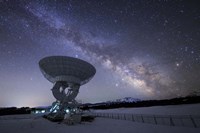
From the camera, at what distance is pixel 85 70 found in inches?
1658

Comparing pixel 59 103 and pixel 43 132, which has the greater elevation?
pixel 59 103

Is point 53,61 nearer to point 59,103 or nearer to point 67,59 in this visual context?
point 67,59

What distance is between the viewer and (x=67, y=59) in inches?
1516

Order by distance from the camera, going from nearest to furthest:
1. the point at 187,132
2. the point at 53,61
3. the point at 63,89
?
1. the point at 187,132
2. the point at 53,61
3. the point at 63,89

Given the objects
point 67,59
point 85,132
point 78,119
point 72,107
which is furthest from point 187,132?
point 72,107

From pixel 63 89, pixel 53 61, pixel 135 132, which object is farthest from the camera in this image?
pixel 63 89

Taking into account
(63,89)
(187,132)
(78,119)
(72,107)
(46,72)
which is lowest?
(187,132)

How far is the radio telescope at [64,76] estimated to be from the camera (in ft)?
124

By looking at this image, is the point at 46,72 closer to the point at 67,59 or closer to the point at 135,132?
the point at 67,59

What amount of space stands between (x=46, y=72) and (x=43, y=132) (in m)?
22.8

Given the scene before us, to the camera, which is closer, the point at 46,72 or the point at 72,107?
the point at 46,72

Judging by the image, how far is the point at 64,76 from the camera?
39.7 m

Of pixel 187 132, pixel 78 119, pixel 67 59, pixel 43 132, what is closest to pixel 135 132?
pixel 187 132

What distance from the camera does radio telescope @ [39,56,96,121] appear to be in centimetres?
3788
